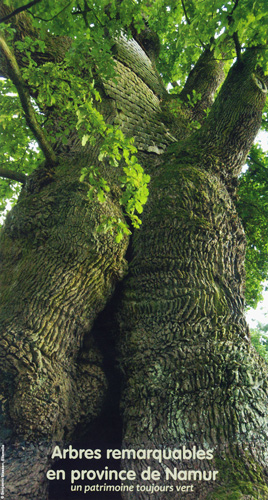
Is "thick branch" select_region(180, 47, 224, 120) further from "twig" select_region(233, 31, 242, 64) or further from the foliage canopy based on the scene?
"twig" select_region(233, 31, 242, 64)

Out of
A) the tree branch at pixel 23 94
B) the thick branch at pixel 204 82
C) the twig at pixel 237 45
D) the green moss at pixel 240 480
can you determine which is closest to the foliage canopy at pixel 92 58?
the twig at pixel 237 45

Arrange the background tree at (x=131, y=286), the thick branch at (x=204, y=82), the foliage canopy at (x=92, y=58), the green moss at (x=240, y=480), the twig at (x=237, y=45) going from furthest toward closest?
the thick branch at (x=204, y=82) < the twig at (x=237, y=45) < the foliage canopy at (x=92, y=58) < the background tree at (x=131, y=286) < the green moss at (x=240, y=480)

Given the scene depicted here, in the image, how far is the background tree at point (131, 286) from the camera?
2609 millimetres

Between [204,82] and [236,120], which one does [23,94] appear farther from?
[204,82]

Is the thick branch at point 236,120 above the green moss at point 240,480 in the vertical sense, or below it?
above

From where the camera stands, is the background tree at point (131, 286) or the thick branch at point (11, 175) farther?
the thick branch at point (11, 175)

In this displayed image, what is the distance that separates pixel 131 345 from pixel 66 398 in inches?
27.4

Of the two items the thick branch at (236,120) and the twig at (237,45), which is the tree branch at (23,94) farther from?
the twig at (237,45)

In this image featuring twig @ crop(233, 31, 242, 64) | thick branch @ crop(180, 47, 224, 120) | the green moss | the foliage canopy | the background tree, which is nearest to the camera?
the green moss

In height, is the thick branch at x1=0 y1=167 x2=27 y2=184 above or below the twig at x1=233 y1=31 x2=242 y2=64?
below

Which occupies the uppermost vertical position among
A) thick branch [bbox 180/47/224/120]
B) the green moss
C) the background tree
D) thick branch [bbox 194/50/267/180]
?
thick branch [bbox 180/47/224/120]

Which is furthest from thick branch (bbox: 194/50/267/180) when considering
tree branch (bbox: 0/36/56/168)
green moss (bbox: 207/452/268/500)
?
green moss (bbox: 207/452/268/500)

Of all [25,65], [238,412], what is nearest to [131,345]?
[238,412]

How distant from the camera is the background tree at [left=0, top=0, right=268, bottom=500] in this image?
2609 millimetres
